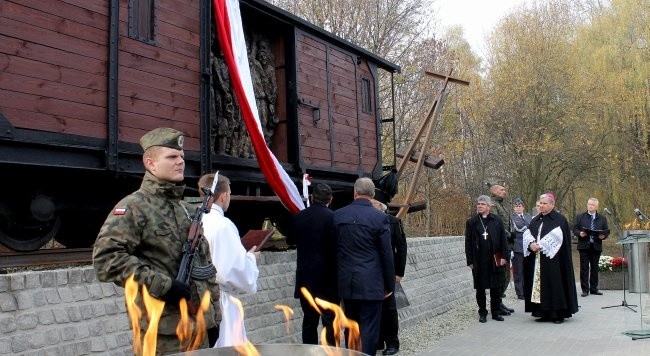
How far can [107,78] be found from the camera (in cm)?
661

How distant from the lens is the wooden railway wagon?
587cm

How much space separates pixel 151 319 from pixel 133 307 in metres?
0.15

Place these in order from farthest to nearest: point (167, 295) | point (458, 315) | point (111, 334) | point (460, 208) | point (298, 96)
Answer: point (460, 208)
point (458, 315)
point (298, 96)
point (111, 334)
point (167, 295)

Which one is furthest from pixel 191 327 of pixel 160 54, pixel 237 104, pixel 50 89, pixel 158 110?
pixel 237 104

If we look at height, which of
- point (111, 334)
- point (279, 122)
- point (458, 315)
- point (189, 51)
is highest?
point (189, 51)

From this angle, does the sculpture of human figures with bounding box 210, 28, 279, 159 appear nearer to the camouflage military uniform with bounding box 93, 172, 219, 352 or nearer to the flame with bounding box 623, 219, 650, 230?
Answer: the camouflage military uniform with bounding box 93, 172, 219, 352

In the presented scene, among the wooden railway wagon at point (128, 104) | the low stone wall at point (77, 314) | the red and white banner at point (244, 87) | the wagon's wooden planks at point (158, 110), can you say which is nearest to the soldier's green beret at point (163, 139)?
the low stone wall at point (77, 314)

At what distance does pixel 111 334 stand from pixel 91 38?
10.5ft

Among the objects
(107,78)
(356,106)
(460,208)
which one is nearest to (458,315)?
(356,106)

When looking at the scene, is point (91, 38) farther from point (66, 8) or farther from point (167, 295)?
point (167, 295)

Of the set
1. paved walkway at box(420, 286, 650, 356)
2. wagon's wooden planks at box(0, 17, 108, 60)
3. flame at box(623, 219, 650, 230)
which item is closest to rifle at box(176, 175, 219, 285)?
wagon's wooden planks at box(0, 17, 108, 60)

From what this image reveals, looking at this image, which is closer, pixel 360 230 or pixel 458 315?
pixel 360 230

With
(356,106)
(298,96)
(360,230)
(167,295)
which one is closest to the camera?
(167,295)

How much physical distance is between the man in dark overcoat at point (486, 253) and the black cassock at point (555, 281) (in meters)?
0.54
